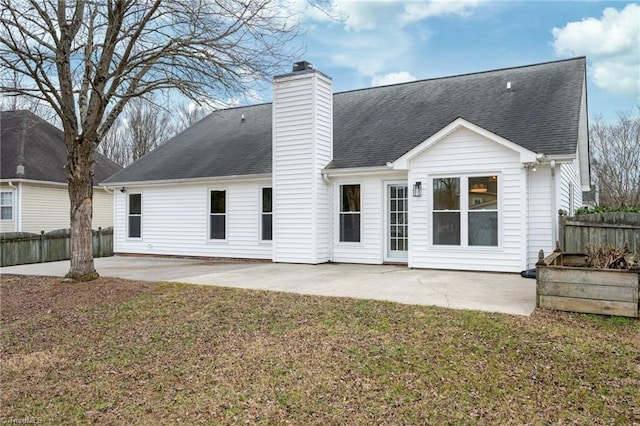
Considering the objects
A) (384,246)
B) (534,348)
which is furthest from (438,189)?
(534,348)

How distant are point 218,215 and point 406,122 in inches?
244

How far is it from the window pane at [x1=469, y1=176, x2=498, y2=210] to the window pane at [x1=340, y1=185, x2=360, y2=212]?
3128 mm

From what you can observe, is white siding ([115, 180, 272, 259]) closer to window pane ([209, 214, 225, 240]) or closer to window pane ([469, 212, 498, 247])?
window pane ([209, 214, 225, 240])

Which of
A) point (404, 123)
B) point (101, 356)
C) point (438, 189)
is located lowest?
point (101, 356)

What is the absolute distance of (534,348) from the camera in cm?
515

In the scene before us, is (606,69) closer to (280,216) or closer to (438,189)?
Result: (438,189)

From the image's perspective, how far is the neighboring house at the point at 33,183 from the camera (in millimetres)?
17984

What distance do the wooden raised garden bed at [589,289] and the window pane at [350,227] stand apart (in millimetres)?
6149

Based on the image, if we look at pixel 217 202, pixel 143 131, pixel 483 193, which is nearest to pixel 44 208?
pixel 217 202

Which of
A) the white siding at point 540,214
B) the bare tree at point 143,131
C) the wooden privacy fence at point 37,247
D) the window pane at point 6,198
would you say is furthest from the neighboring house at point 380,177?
the bare tree at point 143,131

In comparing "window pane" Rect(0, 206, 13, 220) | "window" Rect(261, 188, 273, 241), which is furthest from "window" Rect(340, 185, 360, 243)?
"window pane" Rect(0, 206, 13, 220)

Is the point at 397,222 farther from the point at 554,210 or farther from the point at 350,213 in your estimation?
the point at 554,210

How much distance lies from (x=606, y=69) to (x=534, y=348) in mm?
18262

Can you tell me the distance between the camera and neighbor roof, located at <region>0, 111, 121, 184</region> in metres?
18.4
